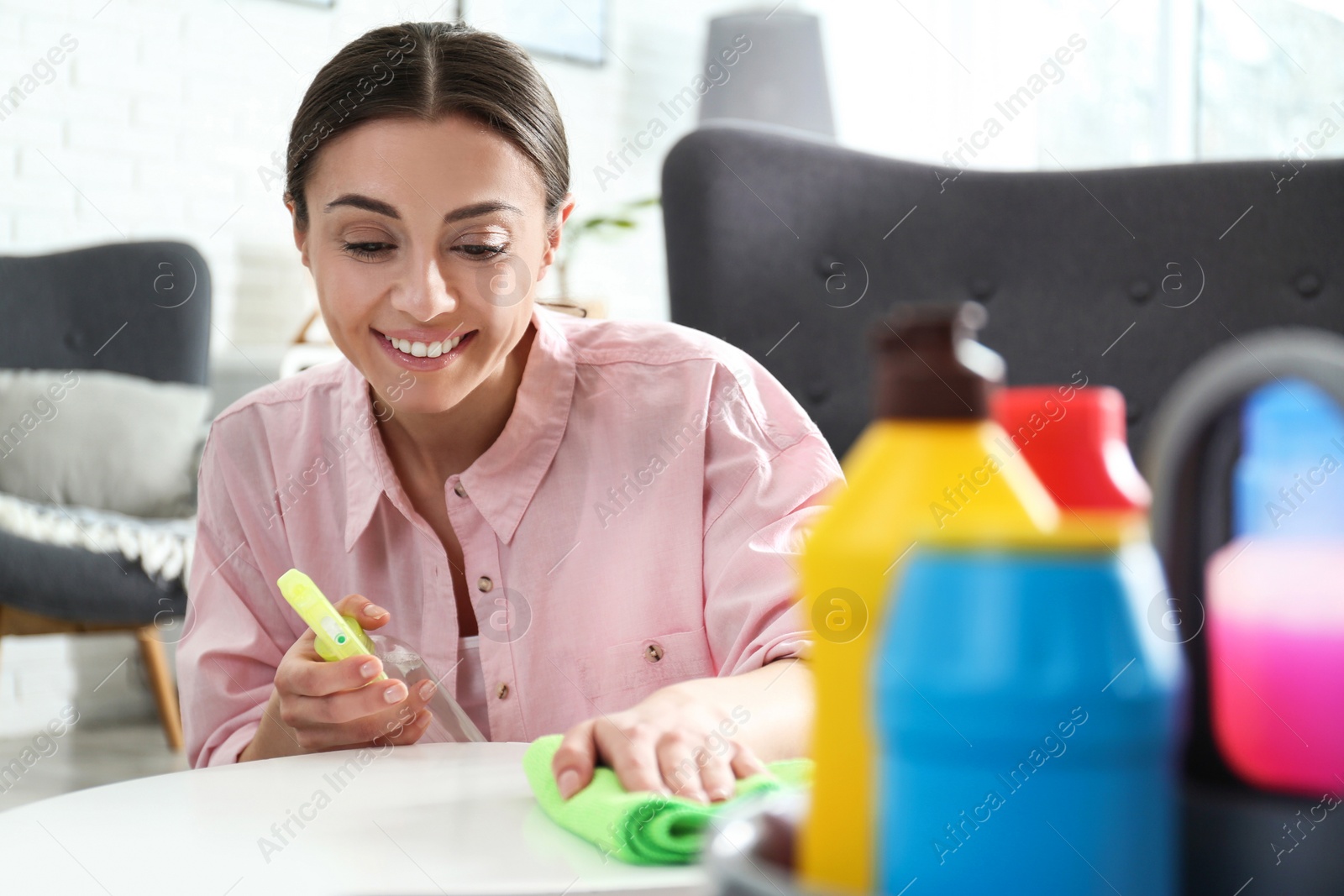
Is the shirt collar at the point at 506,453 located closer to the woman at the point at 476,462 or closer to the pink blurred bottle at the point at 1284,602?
the woman at the point at 476,462

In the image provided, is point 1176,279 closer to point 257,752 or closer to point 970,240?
point 970,240

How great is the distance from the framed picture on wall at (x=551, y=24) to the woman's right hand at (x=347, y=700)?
327 cm

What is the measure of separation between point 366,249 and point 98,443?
1979mm

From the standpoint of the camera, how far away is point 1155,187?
1.38 metres

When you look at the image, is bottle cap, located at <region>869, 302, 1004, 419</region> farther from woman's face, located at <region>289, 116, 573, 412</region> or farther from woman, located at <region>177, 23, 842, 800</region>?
woman's face, located at <region>289, 116, 573, 412</region>

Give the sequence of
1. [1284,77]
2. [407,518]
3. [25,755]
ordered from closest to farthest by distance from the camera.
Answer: [407,518]
[25,755]
[1284,77]

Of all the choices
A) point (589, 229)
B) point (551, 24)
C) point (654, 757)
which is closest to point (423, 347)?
point (654, 757)

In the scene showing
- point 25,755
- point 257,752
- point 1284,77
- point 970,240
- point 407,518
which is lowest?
point 25,755

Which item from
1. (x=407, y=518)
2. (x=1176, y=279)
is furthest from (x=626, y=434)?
(x=1176, y=279)

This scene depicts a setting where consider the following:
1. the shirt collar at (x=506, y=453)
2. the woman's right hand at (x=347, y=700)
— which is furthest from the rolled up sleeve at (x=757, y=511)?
the woman's right hand at (x=347, y=700)

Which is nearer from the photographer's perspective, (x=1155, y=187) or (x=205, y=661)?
(x=205, y=661)

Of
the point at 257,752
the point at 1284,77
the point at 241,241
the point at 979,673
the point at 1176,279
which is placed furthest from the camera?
the point at 241,241

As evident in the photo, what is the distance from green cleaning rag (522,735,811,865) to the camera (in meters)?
0.52

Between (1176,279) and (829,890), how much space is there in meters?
1.26
